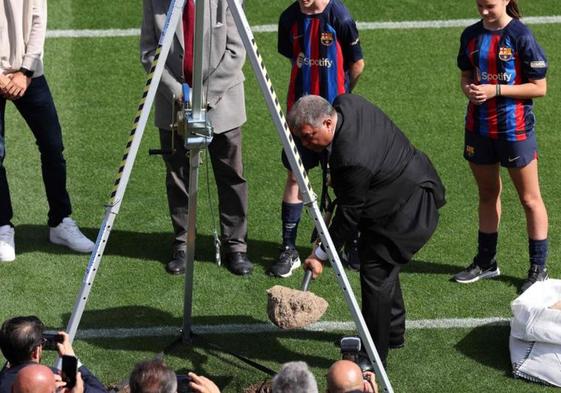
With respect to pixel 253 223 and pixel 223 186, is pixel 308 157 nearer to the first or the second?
pixel 223 186

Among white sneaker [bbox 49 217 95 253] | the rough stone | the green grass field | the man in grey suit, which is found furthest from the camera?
white sneaker [bbox 49 217 95 253]

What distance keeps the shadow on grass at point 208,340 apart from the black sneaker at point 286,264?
0.55m

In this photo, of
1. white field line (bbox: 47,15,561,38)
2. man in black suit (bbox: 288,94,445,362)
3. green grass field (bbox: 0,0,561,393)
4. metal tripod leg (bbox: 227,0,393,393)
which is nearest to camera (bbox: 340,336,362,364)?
metal tripod leg (bbox: 227,0,393,393)

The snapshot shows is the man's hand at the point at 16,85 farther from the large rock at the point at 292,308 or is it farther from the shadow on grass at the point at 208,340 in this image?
the large rock at the point at 292,308

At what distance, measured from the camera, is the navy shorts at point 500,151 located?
760cm

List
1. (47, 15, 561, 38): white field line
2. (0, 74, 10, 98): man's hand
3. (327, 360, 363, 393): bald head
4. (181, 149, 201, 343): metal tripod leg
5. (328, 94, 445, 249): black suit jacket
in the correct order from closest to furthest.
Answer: (327, 360, 363, 393): bald head
(181, 149, 201, 343): metal tripod leg
(328, 94, 445, 249): black suit jacket
(0, 74, 10, 98): man's hand
(47, 15, 561, 38): white field line

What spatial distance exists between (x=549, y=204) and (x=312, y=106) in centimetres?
315

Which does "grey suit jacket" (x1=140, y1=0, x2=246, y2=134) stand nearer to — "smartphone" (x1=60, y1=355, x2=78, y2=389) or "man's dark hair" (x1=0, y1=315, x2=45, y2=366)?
"man's dark hair" (x1=0, y1=315, x2=45, y2=366)

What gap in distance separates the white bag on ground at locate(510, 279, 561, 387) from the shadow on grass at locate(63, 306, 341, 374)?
114 centimetres

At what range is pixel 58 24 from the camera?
37.6ft

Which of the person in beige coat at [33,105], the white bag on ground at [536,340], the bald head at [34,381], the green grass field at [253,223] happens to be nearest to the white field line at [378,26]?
the green grass field at [253,223]

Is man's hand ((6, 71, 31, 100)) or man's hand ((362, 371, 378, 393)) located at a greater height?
man's hand ((6, 71, 31, 100))

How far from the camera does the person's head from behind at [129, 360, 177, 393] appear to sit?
5375 mm

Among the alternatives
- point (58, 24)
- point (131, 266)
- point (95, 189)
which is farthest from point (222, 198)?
point (58, 24)
